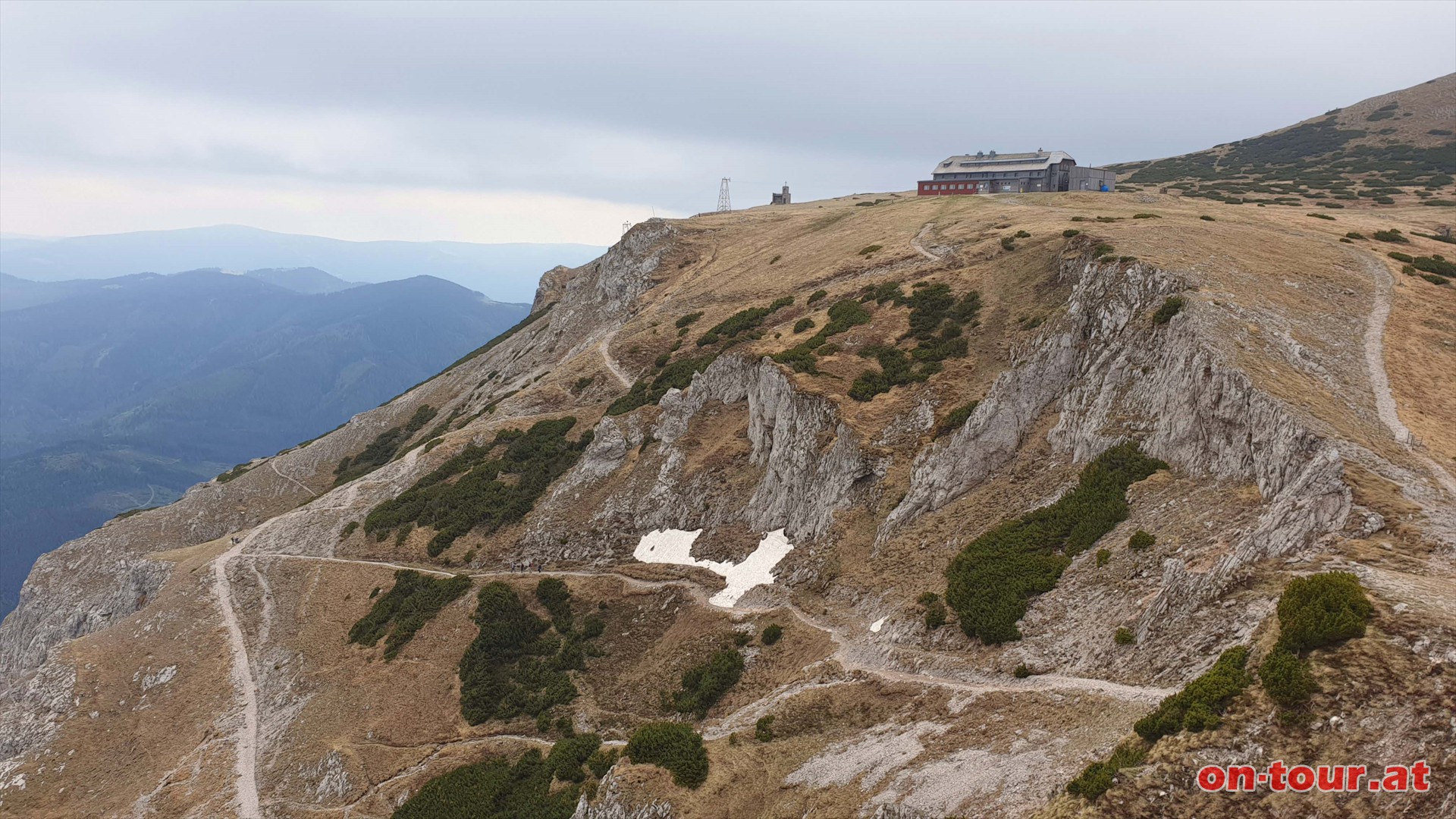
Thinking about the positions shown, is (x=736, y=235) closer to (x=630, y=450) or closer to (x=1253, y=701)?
(x=630, y=450)

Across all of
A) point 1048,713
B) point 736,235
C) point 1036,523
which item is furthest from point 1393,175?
point 1048,713

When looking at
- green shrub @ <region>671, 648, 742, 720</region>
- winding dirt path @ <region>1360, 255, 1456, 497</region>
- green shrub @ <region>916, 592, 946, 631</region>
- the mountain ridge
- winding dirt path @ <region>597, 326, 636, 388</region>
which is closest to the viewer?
the mountain ridge

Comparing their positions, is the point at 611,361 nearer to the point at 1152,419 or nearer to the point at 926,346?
the point at 926,346

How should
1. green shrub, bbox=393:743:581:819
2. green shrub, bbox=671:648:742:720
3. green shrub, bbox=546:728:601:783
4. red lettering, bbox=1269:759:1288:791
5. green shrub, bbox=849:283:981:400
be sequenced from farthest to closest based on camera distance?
green shrub, bbox=849:283:981:400, green shrub, bbox=671:648:742:720, green shrub, bbox=546:728:601:783, green shrub, bbox=393:743:581:819, red lettering, bbox=1269:759:1288:791

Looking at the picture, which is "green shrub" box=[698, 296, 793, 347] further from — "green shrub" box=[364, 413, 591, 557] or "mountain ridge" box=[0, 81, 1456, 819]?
"green shrub" box=[364, 413, 591, 557]

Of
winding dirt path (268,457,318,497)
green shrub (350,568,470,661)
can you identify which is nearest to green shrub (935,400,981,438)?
Answer: green shrub (350,568,470,661)
